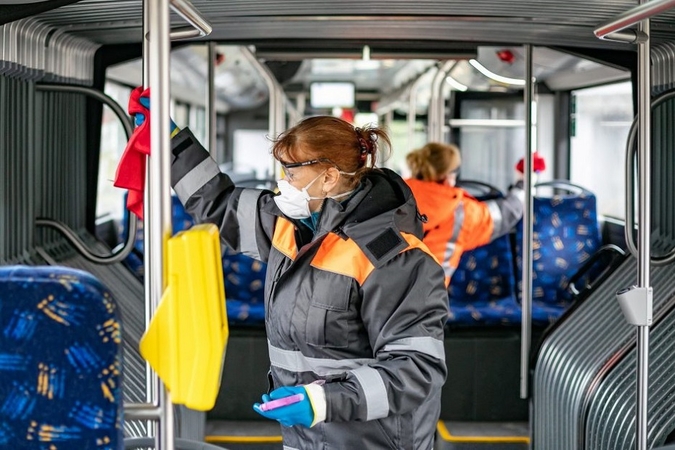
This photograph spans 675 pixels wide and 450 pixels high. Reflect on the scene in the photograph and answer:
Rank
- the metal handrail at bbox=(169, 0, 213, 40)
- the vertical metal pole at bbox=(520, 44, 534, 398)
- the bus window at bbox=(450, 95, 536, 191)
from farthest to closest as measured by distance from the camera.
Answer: the bus window at bbox=(450, 95, 536, 191) → the vertical metal pole at bbox=(520, 44, 534, 398) → the metal handrail at bbox=(169, 0, 213, 40)

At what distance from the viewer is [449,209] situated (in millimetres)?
4547

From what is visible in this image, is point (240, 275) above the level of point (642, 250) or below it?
below

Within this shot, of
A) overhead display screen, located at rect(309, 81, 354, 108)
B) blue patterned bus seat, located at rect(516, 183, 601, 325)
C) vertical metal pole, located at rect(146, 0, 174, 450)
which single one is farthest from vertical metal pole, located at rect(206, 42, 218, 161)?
overhead display screen, located at rect(309, 81, 354, 108)

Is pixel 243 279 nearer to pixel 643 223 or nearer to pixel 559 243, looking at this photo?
pixel 559 243

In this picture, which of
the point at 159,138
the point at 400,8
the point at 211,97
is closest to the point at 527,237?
the point at 400,8

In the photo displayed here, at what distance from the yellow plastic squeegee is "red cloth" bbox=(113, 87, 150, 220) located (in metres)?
0.62

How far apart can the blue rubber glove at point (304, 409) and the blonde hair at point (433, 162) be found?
116 inches

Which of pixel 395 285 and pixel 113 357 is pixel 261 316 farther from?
pixel 113 357

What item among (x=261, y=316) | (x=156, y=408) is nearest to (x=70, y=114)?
(x=261, y=316)

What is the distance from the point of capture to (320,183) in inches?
98.3

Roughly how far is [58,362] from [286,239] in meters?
1.07

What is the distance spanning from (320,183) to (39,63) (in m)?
1.55

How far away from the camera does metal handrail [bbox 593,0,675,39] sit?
6.73ft

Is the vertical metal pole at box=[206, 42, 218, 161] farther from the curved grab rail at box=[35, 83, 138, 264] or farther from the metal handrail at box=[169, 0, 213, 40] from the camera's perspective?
the metal handrail at box=[169, 0, 213, 40]
